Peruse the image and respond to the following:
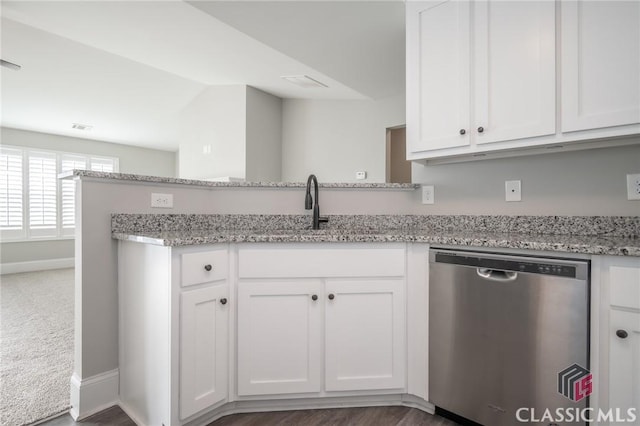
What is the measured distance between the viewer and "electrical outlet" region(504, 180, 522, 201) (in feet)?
5.99

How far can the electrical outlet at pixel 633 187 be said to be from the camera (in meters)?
1.52

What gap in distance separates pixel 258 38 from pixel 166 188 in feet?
6.18

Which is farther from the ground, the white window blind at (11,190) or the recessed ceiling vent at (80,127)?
the recessed ceiling vent at (80,127)

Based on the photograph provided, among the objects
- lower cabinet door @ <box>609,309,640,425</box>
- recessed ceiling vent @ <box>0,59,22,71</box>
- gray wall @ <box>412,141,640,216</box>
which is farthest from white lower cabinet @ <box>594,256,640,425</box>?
recessed ceiling vent @ <box>0,59,22,71</box>

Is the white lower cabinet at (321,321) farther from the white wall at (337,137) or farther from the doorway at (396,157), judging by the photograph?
the doorway at (396,157)

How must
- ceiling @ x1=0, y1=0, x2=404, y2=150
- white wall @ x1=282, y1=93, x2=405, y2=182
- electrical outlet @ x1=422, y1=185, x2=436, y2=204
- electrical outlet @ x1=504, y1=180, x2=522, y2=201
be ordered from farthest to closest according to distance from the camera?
white wall @ x1=282, y1=93, x2=405, y2=182 < ceiling @ x1=0, y1=0, x2=404, y2=150 < electrical outlet @ x1=422, y1=185, x2=436, y2=204 < electrical outlet @ x1=504, y1=180, x2=522, y2=201

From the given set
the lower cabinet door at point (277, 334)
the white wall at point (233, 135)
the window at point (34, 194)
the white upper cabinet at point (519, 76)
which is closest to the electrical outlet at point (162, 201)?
the lower cabinet door at point (277, 334)

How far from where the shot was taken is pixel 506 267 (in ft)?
4.45

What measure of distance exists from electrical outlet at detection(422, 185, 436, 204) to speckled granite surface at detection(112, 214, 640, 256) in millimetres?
104

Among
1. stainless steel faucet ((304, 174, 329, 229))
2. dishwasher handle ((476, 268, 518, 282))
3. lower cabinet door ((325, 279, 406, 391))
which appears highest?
stainless steel faucet ((304, 174, 329, 229))

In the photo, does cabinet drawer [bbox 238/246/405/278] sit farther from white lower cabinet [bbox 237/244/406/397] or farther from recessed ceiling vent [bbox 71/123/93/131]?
recessed ceiling vent [bbox 71/123/93/131]

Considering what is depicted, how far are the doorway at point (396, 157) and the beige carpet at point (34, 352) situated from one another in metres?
4.22

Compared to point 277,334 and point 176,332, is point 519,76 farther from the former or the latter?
point 176,332

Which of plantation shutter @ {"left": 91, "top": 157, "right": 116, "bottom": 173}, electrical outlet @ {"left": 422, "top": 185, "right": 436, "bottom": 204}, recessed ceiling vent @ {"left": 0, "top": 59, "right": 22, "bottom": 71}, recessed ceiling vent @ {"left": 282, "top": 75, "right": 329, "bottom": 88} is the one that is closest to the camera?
electrical outlet @ {"left": 422, "top": 185, "right": 436, "bottom": 204}
